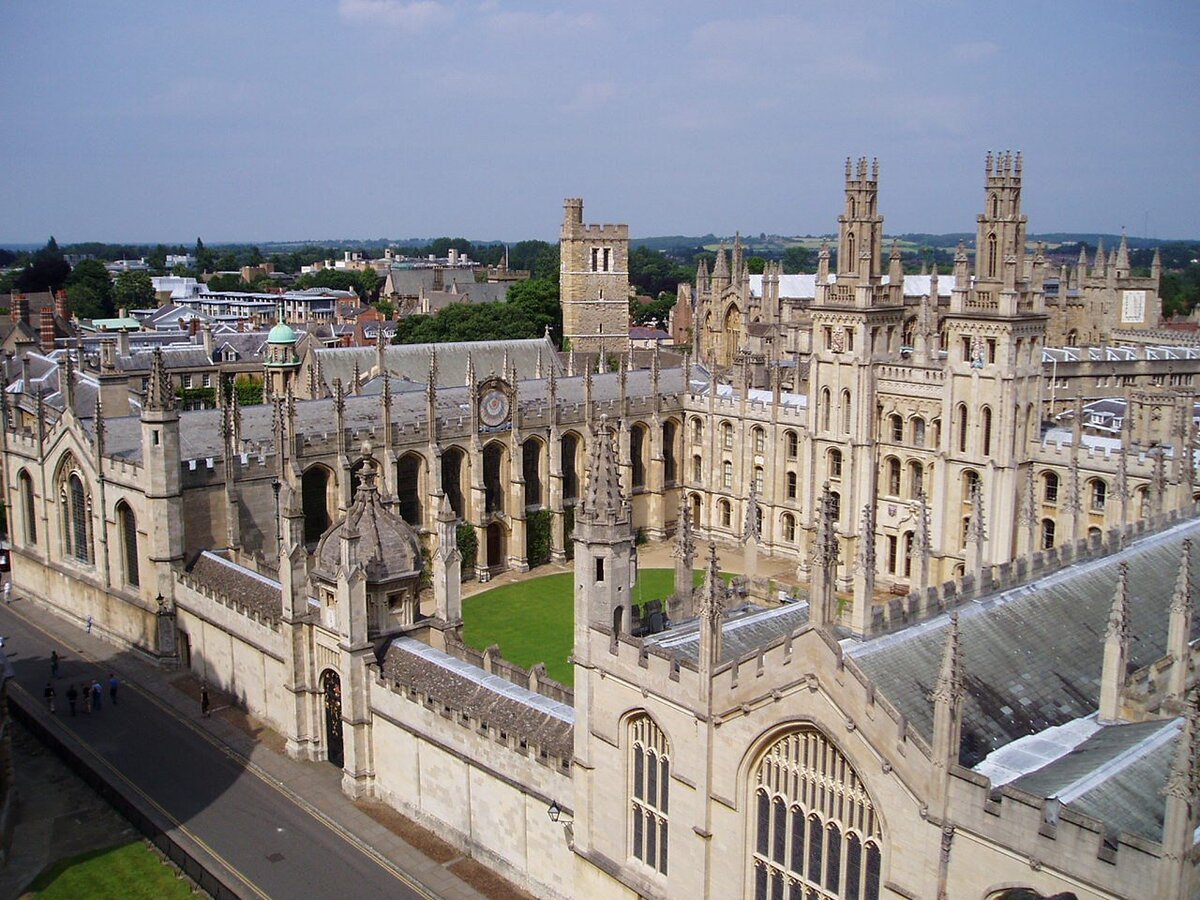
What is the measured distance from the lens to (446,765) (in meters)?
25.7

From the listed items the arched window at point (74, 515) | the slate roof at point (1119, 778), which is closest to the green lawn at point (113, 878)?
the slate roof at point (1119, 778)

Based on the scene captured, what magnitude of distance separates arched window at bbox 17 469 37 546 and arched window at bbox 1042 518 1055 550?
38432 millimetres

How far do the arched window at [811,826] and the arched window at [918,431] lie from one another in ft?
94.2

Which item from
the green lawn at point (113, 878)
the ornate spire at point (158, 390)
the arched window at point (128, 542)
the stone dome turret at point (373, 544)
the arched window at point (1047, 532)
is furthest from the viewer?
the arched window at point (1047, 532)

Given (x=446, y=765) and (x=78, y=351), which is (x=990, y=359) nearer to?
(x=446, y=765)

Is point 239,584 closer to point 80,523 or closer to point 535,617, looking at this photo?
point 80,523

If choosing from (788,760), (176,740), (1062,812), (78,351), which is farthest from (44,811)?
(78,351)

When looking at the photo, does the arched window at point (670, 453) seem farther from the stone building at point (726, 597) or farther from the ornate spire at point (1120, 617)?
the ornate spire at point (1120, 617)

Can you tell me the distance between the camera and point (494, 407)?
47.8 meters

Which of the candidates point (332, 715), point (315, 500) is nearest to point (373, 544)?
point (332, 715)

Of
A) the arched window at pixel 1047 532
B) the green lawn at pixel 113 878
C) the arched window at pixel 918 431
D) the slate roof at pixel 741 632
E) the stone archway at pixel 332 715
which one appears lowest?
the green lawn at pixel 113 878

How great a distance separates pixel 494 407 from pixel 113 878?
26.4 m

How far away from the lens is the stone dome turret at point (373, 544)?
91.4ft

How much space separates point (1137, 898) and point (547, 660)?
24.7 meters
